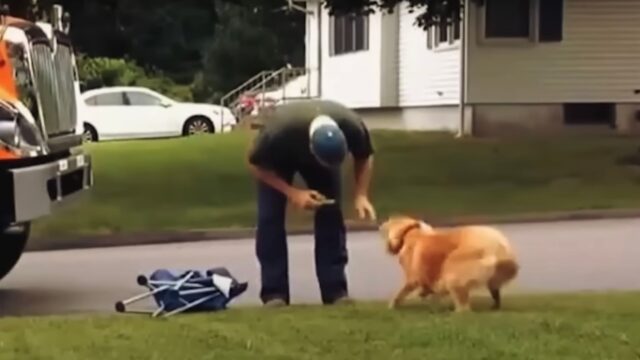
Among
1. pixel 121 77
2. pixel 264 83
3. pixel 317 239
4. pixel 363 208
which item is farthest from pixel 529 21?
pixel 121 77

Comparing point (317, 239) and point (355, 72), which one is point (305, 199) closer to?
point (317, 239)

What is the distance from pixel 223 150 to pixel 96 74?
86.4ft

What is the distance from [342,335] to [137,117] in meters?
28.3

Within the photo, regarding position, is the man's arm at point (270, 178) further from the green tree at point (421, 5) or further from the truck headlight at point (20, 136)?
the green tree at point (421, 5)

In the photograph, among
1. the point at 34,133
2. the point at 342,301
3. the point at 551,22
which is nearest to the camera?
the point at 342,301

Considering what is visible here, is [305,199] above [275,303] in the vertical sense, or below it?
above

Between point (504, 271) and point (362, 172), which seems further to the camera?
point (362, 172)

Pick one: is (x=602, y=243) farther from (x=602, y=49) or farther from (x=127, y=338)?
(x=602, y=49)

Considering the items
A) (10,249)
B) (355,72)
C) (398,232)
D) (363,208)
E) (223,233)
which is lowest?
(223,233)

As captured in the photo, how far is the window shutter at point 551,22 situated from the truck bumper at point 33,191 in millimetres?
18945

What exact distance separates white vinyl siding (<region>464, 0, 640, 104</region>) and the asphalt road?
11.6 m

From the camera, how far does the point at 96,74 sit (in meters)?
50.4

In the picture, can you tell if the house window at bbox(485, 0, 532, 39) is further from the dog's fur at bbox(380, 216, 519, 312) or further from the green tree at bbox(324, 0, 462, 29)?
the dog's fur at bbox(380, 216, 519, 312)

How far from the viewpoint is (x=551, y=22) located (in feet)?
90.6
